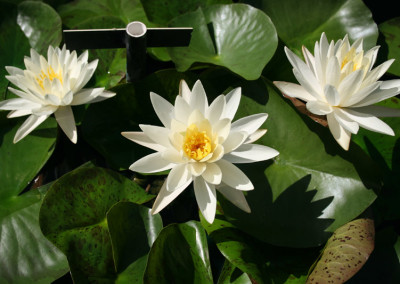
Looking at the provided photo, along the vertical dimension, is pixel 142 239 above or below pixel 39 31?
below

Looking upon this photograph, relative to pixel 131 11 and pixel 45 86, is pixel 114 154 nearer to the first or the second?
pixel 45 86

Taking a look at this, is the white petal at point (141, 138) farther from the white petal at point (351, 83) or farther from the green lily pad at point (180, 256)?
the white petal at point (351, 83)

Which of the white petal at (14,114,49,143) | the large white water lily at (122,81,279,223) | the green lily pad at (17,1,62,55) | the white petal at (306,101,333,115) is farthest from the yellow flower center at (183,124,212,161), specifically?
the green lily pad at (17,1,62,55)

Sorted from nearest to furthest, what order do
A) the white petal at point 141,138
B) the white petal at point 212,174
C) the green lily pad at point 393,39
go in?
the white petal at point 212,174 < the white petal at point 141,138 < the green lily pad at point 393,39

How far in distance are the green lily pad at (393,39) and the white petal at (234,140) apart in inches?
38.5

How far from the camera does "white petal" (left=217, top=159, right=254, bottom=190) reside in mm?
1132

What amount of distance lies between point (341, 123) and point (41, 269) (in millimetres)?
1175

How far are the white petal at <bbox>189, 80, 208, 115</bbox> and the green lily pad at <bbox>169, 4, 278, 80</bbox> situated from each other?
37 centimetres

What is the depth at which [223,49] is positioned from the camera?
5.46ft

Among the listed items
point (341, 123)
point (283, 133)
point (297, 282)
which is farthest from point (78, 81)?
point (297, 282)

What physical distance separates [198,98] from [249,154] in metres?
0.24

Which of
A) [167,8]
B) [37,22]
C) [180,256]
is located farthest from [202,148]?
[37,22]

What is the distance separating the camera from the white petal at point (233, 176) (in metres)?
1.13

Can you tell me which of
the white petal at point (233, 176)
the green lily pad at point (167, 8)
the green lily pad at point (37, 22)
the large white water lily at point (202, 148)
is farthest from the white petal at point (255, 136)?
the green lily pad at point (37, 22)
